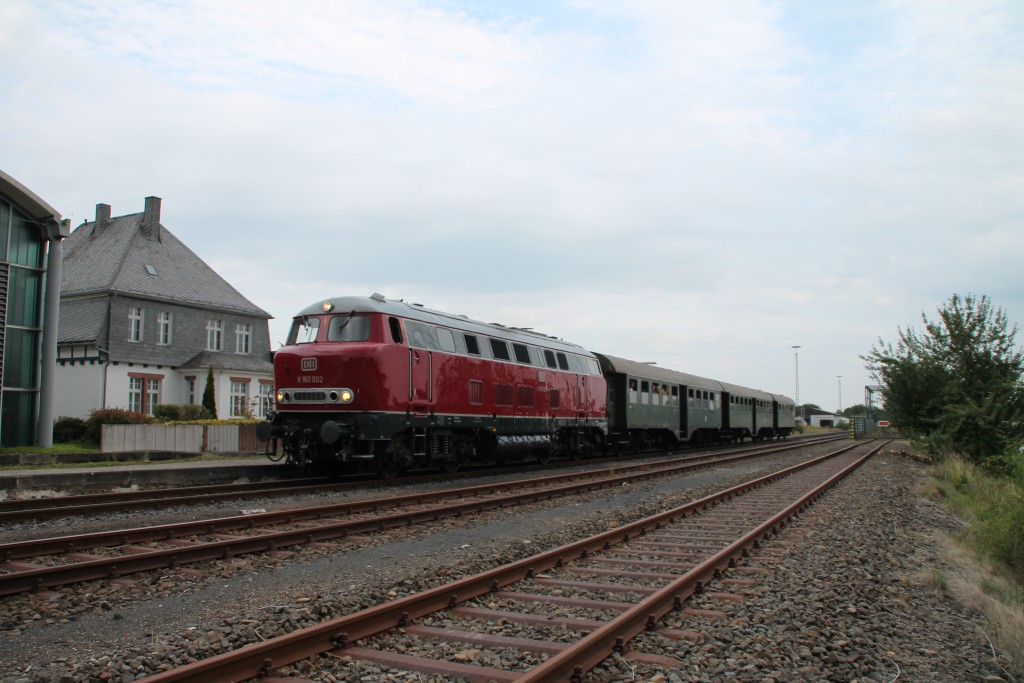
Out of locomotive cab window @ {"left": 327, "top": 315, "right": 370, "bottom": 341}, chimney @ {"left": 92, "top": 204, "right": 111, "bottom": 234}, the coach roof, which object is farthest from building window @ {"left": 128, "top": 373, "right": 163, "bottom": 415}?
locomotive cab window @ {"left": 327, "top": 315, "right": 370, "bottom": 341}

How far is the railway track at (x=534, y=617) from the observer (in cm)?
467

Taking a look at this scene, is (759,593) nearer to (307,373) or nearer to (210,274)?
(307,373)

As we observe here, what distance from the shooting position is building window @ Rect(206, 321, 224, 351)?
130ft

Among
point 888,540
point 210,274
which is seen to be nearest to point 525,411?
point 888,540

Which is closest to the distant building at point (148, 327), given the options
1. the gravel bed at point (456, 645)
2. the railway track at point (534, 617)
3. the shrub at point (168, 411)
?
the shrub at point (168, 411)

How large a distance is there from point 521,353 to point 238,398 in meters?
22.6

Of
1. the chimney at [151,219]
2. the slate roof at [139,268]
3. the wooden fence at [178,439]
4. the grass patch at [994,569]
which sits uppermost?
the chimney at [151,219]

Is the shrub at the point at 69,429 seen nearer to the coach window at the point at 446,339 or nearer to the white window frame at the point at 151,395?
the white window frame at the point at 151,395

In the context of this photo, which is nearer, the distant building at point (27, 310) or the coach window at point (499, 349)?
the coach window at point (499, 349)

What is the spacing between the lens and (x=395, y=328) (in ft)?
49.6

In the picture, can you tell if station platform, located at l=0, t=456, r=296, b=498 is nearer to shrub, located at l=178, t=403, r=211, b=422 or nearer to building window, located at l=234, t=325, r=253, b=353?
shrub, located at l=178, t=403, r=211, b=422

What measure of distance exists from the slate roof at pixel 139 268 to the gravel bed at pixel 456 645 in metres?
31.5

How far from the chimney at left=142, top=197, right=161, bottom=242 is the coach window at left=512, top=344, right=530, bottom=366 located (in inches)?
1100

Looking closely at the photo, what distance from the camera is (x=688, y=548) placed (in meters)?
9.22
